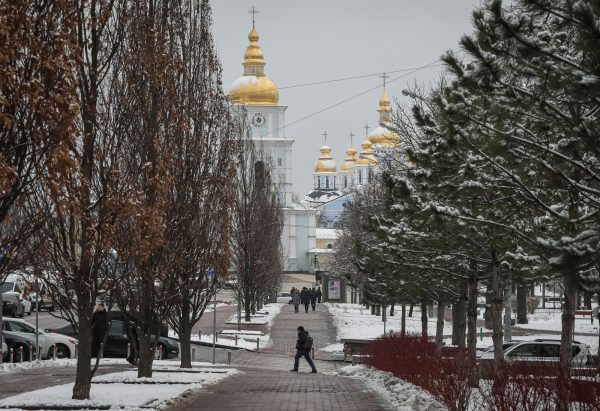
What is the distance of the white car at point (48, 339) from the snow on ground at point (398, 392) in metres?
8.60

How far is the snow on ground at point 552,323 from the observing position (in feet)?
184

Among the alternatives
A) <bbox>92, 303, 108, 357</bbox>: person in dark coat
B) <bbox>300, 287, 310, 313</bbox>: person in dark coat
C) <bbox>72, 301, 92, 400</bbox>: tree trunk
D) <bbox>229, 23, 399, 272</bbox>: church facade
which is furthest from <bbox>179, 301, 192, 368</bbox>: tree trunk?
<bbox>229, 23, 399, 272</bbox>: church facade

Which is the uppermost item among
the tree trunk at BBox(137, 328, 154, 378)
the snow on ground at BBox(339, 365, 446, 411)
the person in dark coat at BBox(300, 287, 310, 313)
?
the person in dark coat at BBox(300, 287, 310, 313)

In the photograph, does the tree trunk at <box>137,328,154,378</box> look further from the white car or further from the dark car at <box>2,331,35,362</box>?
the white car

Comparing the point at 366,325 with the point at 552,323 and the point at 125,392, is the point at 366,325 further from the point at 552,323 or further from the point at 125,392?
the point at 125,392

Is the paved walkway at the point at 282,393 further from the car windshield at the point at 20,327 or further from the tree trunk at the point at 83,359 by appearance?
the car windshield at the point at 20,327

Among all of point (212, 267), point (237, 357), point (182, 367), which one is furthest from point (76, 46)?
point (237, 357)

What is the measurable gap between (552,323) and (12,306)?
24.2m

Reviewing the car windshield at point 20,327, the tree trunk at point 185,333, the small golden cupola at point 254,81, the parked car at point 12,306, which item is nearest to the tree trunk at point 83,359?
the tree trunk at point 185,333

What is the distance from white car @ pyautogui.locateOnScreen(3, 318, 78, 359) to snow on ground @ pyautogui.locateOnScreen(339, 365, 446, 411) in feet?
28.2

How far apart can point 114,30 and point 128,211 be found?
10.6ft

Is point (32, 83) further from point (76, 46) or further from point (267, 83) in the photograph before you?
point (267, 83)

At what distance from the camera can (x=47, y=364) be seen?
31.4 meters

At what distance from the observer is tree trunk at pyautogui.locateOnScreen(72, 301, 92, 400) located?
18141mm
